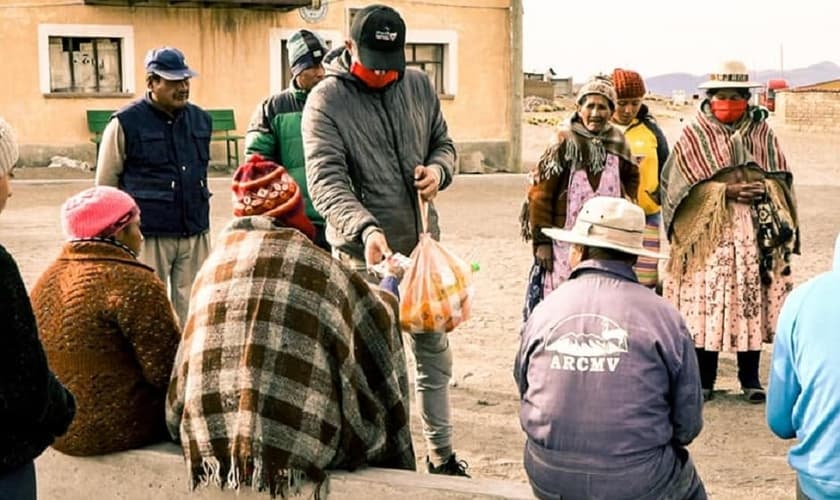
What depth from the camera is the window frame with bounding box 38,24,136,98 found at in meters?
23.0

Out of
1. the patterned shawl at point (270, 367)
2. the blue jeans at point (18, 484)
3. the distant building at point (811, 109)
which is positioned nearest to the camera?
the blue jeans at point (18, 484)

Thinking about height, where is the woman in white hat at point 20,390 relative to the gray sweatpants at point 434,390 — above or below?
above

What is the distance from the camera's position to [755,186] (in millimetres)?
6633

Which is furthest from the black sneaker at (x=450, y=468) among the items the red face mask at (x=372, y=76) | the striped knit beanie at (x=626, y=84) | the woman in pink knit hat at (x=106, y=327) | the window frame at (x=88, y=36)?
the window frame at (x=88, y=36)

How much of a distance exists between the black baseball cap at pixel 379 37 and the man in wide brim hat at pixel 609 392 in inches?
67.7


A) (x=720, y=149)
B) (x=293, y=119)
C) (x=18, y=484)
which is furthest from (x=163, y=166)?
(x=18, y=484)

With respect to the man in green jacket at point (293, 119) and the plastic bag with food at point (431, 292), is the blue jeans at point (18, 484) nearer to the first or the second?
the plastic bag with food at point (431, 292)

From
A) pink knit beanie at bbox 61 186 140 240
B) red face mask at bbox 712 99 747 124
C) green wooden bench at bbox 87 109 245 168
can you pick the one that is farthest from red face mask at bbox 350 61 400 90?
green wooden bench at bbox 87 109 245 168

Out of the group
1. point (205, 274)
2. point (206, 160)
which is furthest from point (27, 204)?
point (205, 274)

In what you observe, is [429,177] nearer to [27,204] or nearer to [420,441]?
[420,441]

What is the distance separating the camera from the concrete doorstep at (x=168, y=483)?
13.6 feet

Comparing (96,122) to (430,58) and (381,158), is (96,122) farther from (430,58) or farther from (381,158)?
(381,158)

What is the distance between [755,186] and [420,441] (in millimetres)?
2304

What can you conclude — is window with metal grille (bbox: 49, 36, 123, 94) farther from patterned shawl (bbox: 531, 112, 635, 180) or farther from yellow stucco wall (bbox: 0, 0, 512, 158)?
patterned shawl (bbox: 531, 112, 635, 180)
